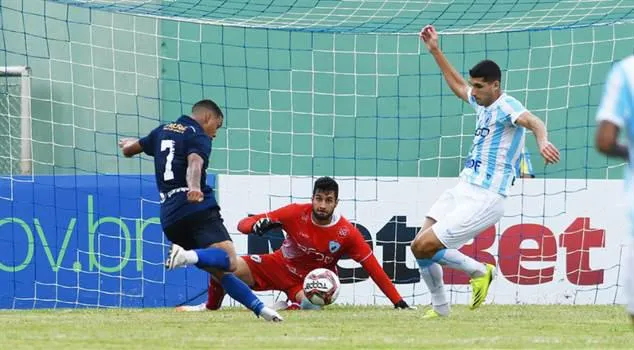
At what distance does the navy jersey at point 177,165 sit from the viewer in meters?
10.7

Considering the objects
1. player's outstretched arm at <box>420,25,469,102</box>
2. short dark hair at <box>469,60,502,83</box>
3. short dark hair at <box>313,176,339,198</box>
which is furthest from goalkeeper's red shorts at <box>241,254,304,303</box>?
short dark hair at <box>469,60,502,83</box>

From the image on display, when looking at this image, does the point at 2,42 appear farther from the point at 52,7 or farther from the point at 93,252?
the point at 93,252

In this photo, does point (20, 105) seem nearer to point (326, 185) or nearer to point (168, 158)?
point (326, 185)

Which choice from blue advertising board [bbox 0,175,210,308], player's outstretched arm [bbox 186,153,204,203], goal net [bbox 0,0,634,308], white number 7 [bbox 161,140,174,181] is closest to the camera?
player's outstretched arm [bbox 186,153,204,203]

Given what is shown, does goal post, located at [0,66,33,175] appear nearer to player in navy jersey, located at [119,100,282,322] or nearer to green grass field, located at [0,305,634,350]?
green grass field, located at [0,305,634,350]

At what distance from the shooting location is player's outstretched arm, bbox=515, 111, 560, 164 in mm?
8945

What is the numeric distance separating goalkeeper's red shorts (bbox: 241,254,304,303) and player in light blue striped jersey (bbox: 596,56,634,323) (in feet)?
24.5

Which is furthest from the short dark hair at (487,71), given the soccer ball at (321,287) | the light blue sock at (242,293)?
the soccer ball at (321,287)

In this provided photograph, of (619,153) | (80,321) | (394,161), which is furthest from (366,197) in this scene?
(619,153)

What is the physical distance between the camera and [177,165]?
10.7 meters

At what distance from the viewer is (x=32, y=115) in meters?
16.0

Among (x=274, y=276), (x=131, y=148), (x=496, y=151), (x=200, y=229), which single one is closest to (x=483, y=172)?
(x=496, y=151)

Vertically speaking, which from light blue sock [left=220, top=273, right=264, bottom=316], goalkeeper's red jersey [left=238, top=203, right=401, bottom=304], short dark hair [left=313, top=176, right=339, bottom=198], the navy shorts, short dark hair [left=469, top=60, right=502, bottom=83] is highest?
short dark hair [left=469, top=60, right=502, bottom=83]

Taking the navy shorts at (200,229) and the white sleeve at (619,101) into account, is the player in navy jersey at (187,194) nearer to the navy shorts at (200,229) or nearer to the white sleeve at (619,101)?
the navy shorts at (200,229)
